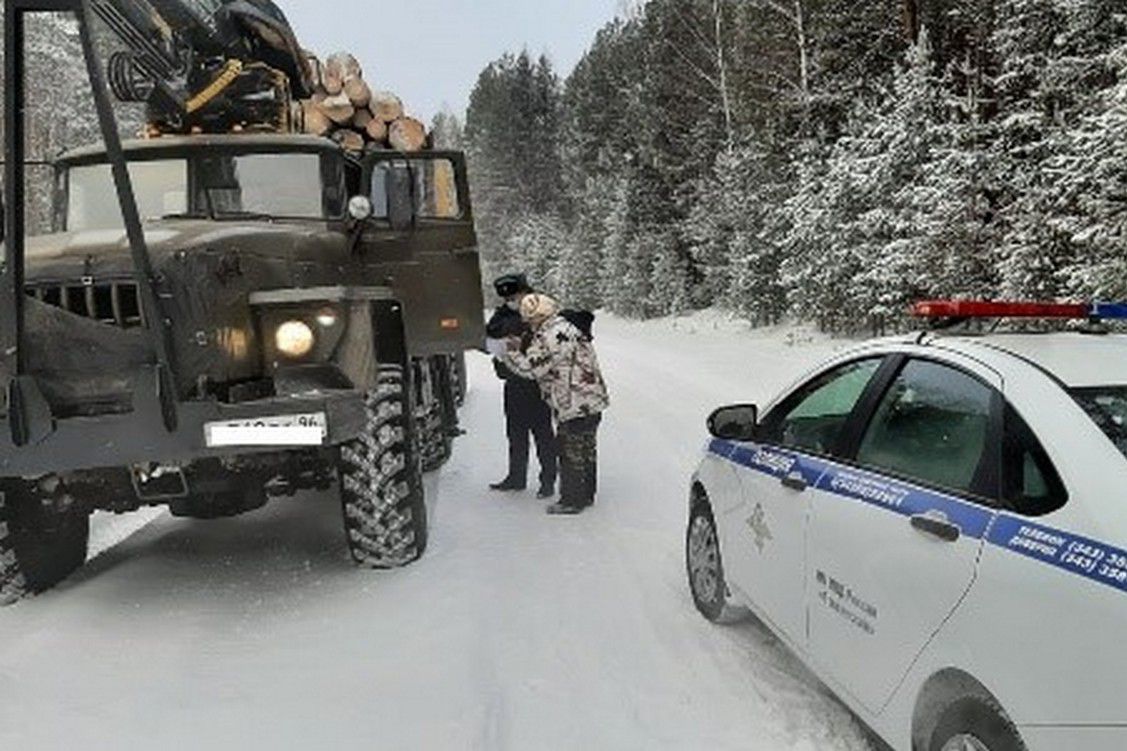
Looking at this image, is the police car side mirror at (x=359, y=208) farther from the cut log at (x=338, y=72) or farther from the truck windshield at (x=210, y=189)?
the cut log at (x=338, y=72)

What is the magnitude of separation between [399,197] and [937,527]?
479cm

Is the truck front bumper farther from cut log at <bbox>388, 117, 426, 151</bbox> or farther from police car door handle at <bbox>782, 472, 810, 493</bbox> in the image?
cut log at <bbox>388, 117, 426, 151</bbox>

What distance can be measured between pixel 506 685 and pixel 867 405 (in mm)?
2015

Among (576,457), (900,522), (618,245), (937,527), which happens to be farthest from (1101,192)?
(618,245)

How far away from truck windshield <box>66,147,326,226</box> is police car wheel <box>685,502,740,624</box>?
3.62m

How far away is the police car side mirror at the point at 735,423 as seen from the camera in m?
4.37

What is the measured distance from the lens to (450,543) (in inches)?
254

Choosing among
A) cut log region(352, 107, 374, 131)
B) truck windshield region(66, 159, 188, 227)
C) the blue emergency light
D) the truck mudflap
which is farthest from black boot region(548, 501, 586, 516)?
cut log region(352, 107, 374, 131)

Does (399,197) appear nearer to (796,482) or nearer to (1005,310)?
(796,482)

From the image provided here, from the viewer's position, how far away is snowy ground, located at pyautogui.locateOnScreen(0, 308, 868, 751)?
3.77 meters

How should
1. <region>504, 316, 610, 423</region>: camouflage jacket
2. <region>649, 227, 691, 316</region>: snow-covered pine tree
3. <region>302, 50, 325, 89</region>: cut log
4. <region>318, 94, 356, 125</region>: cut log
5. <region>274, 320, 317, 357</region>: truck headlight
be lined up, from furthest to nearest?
<region>649, 227, 691, 316</region>: snow-covered pine tree
<region>318, 94, 356, 125</region>: cut log
<region>302, 50, 325, 89</region>: cut log
<region>504, 316, 610, 423</region>: camouflage jacket
<region>274, 320, 317, 357</region>: truck headlight

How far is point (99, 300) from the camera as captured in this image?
4785 millimetres

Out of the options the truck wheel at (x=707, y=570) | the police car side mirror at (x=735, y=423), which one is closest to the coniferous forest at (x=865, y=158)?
the truck wheel at (x=707, y=570)

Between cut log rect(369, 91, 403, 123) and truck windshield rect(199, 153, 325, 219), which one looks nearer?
truck windshield rect(199, 153, 325, 219)
